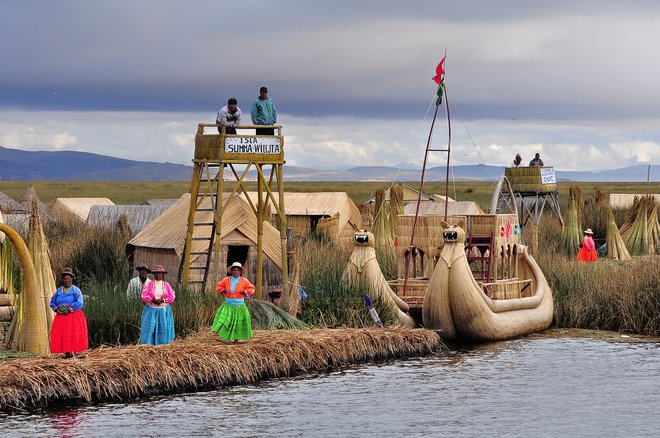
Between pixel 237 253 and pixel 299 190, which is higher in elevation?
pixel 299 190

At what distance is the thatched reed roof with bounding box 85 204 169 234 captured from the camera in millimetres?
42062

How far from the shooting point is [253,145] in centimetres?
2239

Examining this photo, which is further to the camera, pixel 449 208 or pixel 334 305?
pixel 449 208

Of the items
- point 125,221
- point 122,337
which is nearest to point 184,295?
point 122,337

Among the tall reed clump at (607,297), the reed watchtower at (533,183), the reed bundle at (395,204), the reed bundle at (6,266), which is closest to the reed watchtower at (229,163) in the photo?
the reed bundle at (6,266)

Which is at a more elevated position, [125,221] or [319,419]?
[125,221]

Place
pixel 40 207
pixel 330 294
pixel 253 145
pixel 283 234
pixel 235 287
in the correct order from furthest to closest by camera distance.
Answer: pixel 40 207, pixel 283 234, pixel 330 294, pixel 253 145, pixel 235 287

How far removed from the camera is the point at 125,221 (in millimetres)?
36719

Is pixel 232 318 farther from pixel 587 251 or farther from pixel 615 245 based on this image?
pixel 615 245

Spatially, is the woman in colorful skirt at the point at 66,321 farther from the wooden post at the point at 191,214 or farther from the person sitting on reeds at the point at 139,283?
the wooden post at the point at 191,214

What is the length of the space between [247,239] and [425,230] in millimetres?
3812

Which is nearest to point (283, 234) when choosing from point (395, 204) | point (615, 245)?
point (395, 204)

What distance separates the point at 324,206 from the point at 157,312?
2860 cm

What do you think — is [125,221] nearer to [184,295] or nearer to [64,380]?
[184,295]
